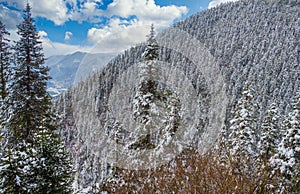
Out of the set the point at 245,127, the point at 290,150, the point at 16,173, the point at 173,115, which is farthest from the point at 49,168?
the point at 245,127

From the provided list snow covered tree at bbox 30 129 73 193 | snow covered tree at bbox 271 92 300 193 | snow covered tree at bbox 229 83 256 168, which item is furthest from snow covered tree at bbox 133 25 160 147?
snow covered tree at bbox 229 83 256 168

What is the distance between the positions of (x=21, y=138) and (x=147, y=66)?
8.82 meters

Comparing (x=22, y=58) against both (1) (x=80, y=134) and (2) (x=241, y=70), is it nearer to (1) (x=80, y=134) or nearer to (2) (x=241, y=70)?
(1) (x=80, y=134)

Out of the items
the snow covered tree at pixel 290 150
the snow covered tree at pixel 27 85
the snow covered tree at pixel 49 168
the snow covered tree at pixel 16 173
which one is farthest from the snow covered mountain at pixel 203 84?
the snow covered tree at pixel 16 173

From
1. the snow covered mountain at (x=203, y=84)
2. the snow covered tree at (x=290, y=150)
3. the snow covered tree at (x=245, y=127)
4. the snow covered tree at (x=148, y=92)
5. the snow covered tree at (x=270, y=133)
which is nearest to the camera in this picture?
the snow covered tree at (x=148, y=92)

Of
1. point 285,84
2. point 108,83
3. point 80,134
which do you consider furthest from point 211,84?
point 80,134

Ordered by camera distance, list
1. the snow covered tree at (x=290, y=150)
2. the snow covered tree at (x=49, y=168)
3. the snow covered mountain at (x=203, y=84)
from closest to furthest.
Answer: the snow covered tree at (x=49, y=168) → the snow covered tree at (x=290, y=150) → the snow covered mountain at (x=203, y=84)

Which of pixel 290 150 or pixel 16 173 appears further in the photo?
pixel 290 150

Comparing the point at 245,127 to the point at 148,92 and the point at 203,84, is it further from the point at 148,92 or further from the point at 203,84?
the point at 203,84

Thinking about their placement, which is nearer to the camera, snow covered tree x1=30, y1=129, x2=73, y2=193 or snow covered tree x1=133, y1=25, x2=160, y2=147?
snow covered tree x1=30, y1=129, x2=73, y2=193

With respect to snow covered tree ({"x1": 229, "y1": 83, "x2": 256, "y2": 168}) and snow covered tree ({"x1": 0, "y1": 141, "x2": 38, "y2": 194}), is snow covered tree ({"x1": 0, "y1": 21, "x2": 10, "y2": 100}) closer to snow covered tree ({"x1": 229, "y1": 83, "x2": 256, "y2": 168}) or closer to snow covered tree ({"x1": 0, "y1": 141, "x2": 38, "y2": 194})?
snow covered tree ({"x1": 0, "y1": 141, "x2": 38, "y2": 194})

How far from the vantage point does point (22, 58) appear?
12453mm

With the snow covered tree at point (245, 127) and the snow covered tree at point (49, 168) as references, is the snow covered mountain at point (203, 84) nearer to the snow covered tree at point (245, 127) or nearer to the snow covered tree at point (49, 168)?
the snow covered tree at point (245, 127)

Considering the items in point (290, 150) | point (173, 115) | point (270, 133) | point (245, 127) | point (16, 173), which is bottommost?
point (290, 150)
